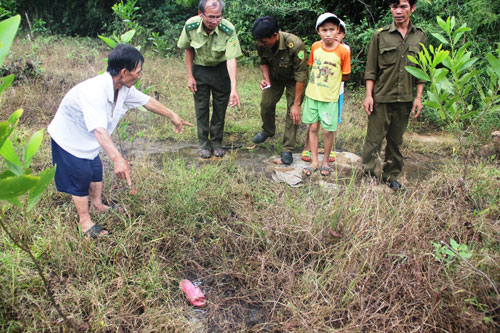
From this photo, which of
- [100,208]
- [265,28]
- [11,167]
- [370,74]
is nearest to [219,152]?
[265,28]

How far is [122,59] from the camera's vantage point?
238 centimetres

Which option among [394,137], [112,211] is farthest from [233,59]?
[112,211]

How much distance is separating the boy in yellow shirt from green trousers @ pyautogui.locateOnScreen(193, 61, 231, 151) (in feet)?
3.44

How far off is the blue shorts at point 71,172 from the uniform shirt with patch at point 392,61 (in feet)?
8.50

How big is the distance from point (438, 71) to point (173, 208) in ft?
6.82

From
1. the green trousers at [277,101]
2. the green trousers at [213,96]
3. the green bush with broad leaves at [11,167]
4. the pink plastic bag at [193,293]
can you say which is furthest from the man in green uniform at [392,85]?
the green bush with broad leaves at [11,167]

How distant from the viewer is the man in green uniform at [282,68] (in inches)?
145

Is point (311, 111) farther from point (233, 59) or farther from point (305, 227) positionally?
point (305, 227)

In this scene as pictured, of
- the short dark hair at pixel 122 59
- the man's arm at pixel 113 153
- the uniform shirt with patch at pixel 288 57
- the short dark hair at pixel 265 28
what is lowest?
the man's arm at pixel 113 153

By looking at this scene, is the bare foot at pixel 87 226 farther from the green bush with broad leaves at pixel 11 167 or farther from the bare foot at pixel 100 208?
the green bush with broad leaves at pixel 11 167

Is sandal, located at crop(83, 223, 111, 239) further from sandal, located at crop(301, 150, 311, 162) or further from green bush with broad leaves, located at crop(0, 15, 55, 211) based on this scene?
sandal, located at crop(301, 150, 311, 162)

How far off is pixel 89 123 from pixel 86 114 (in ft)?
0.21

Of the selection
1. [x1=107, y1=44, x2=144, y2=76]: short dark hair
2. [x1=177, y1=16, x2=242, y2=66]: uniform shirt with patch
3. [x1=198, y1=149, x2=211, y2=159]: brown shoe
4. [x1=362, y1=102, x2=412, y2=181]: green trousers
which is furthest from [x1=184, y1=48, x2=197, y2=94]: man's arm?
[x1=362, y1=102, x2=412, y2=181]: green trousers

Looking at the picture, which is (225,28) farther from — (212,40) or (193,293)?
(193,293)
